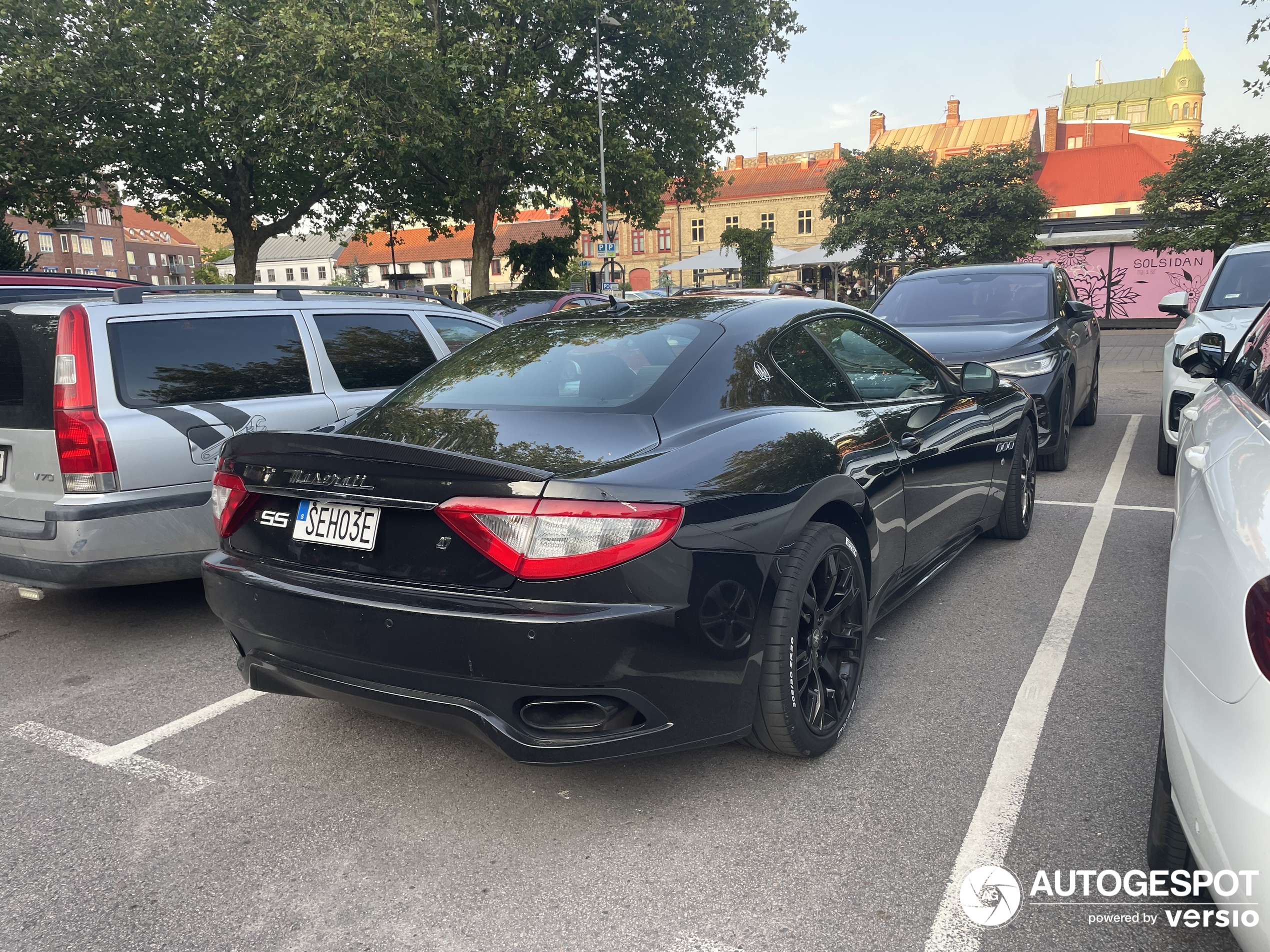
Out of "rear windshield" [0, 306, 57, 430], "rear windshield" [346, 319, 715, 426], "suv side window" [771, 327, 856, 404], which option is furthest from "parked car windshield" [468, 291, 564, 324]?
"suv side window" [771, 327, 856, 404]

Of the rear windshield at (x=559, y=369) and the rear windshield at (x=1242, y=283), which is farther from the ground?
the rear windshield at (x=1242, y=283)

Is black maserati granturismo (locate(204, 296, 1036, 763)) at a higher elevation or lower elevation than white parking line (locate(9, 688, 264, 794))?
higher

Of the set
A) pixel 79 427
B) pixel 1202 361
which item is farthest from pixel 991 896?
pixel 79 427

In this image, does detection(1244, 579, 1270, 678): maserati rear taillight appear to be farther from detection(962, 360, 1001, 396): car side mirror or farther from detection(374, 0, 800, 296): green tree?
detection(374, 0, 800, 296): green tree

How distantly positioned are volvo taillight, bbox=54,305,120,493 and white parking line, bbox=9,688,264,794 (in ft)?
3.47

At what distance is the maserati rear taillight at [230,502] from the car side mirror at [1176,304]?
245 inches

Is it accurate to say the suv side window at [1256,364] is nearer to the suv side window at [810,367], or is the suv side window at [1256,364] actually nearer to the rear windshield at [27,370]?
the suv side window at [810,367]

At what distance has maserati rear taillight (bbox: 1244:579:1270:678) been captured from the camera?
1529mm

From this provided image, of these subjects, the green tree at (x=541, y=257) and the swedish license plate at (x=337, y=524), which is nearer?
the swedish license plate at (x=337, y=524)

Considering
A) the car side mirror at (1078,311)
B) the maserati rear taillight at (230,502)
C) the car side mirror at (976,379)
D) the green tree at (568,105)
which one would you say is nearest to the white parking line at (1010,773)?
the car side mirror at (976,379)

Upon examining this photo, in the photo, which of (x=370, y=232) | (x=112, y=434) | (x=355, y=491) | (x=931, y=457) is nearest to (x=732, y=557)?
(x=355, y=491)

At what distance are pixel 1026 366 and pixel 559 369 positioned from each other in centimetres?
495

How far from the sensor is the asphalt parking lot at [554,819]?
88.4 inches

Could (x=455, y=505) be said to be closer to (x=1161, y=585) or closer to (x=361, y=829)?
(x=361, y=829)
